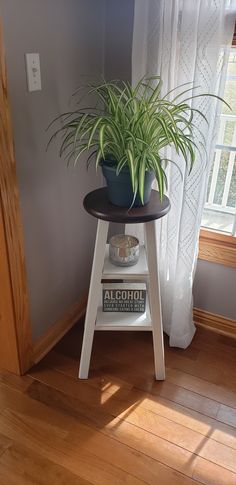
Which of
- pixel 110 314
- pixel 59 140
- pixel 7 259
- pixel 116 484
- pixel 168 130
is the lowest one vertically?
pixel 116 484

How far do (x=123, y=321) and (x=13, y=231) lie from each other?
530 millimetres

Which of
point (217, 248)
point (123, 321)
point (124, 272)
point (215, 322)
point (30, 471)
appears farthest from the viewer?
point (215, 322)

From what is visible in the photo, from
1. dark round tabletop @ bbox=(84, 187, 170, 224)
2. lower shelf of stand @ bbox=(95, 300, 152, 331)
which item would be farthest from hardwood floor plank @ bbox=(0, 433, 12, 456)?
dark round tabletop @ bbox=(84, 187, 170, 224)

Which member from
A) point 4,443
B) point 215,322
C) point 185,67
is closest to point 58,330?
point 4,443

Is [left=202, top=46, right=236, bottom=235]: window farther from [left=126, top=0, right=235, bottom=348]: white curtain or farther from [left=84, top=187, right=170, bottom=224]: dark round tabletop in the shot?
[left=84, top=187, right=170, bottom=224]: dark round tabletop

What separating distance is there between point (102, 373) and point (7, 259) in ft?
2.10

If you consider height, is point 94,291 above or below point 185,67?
below

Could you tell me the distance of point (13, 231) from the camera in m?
1.34

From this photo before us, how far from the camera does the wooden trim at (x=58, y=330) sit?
1.68m

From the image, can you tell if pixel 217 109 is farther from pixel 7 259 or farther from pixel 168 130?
pixel 7 259

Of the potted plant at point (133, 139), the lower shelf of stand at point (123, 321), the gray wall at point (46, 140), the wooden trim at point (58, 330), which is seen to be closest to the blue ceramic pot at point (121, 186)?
the potted plant at point (133, 139)

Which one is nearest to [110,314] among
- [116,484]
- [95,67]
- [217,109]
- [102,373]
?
[102,373]

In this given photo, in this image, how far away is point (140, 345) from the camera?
1778 mm

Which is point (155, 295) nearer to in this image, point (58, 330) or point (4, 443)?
point (58, 330)
